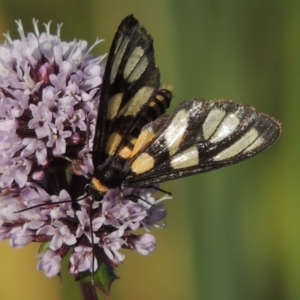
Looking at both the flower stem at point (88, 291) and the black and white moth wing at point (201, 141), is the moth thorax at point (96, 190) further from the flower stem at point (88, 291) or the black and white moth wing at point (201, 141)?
the flower stem at point (88, 291)

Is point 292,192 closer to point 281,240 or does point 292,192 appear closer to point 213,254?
point 281,240

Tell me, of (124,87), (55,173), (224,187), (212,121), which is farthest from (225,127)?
(224,187)

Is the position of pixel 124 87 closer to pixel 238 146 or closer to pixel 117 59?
pixel 117 59

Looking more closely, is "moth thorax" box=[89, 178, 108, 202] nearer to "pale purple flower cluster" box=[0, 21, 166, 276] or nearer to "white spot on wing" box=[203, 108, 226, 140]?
"pale purple flower cluster" box=[0, 21, 166, 276]

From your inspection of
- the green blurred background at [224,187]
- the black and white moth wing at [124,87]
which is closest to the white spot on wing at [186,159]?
the black and white moth wing at [124,87]

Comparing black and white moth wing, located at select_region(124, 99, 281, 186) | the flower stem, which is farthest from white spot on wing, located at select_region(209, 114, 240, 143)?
the flower stem

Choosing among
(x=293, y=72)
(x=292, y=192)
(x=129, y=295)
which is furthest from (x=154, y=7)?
(x=129, y=295)
